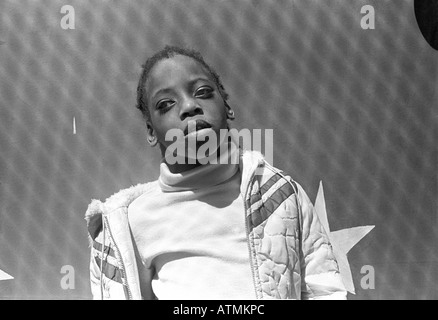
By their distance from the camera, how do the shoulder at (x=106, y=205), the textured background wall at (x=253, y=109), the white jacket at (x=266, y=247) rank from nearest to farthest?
the white jacket at (x=266, y=247)
the shoulder at (x=106, y=205)
the textured background wall at (x=253, y=109)

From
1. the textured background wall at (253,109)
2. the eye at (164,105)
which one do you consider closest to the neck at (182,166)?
the eye at (164,105)

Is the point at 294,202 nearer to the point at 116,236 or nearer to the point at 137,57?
the point at 116,236

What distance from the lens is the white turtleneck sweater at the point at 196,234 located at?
1209 millimetres

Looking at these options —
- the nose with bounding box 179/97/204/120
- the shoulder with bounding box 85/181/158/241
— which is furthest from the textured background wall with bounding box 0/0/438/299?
the nose with bounding box 179/97/204/120

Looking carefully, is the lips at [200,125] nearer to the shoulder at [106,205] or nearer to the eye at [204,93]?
the eye at [204,93]

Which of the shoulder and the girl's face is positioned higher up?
the girl's face

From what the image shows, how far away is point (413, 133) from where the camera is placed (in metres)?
1.71

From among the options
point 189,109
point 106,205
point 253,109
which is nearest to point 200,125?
point 189,109

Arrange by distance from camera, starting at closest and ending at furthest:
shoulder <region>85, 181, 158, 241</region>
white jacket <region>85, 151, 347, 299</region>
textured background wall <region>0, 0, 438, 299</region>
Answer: white jacket <region>85, 151, 347, 299</region>, shoulder <region>85, 181, 158, 241</region>, textured background wall <region>0, 0, 438, 299</region>

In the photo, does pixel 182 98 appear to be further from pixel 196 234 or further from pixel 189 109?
pixel 196 234

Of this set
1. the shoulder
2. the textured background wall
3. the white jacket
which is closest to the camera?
the white jacket

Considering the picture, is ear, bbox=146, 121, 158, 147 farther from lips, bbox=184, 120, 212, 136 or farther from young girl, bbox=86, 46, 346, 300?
lips, bbox=184, 120, 212, 136

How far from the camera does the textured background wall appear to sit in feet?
5.60

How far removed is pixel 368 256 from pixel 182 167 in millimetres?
684
